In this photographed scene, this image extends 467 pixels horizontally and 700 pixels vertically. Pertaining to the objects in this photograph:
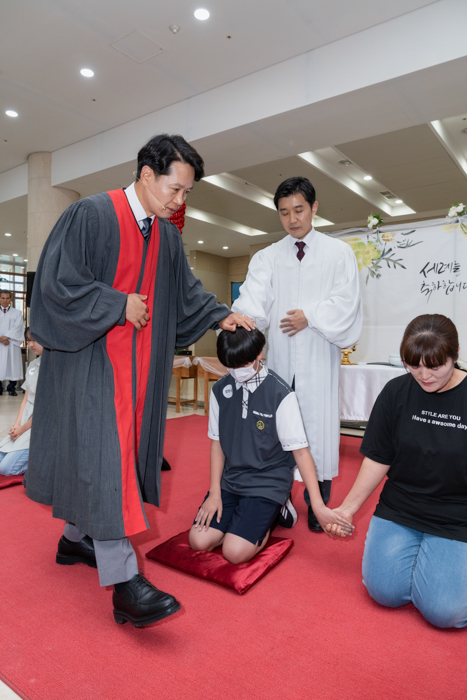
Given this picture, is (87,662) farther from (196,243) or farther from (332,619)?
(196,243)

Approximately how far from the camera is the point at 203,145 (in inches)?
211

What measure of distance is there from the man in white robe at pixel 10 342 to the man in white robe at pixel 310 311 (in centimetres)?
677

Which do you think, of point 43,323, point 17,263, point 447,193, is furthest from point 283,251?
point 17,263

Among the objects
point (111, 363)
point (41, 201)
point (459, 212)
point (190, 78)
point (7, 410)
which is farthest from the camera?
point (41, 201)

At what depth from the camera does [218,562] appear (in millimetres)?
1821

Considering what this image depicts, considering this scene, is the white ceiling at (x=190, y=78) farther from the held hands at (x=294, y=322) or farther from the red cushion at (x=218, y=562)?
the red cushion at (x=218, y=562)

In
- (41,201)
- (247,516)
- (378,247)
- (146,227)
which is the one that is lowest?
(247,516)

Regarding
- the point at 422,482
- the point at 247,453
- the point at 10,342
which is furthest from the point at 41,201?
the point at 422,482

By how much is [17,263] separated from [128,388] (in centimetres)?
1641

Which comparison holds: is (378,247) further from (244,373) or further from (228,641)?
(228,641)

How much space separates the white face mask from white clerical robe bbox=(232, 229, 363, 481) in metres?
0.41

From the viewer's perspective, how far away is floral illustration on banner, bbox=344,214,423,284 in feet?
13.0

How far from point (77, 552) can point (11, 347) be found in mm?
7073

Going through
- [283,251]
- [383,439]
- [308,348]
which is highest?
[283,251]
